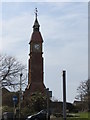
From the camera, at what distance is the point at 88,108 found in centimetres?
7325

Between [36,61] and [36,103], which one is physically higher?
[36,61]

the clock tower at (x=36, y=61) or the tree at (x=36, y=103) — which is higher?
the clock tower at (x=36, y=61)

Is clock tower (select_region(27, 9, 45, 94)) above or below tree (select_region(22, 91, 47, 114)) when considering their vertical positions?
above

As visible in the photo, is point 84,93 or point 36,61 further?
point 36,61

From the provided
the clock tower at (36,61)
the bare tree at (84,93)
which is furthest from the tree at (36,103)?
the clock tower at (36,61)

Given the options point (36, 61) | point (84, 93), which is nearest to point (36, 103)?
point (84, 93)

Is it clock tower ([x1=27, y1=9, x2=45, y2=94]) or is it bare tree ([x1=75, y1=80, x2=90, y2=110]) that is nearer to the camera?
bare tree ([x1=75, y1=80, x2=90, y2=110])

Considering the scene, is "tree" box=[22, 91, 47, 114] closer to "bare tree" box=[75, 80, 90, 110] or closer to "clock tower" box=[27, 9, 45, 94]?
"bare tree" box=[75, 80, 90, 110]

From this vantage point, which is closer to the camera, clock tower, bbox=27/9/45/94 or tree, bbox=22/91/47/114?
tree, bbox=22/91/47/114

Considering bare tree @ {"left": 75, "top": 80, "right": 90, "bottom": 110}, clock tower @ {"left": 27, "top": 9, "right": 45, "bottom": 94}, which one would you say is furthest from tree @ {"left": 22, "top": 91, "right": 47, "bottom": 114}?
clock tower @ {"left": 27, "top": 9, "right": 45, "bottom": 94}

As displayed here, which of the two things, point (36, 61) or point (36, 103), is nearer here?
point (36, 103)

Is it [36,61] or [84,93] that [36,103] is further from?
[36,61]

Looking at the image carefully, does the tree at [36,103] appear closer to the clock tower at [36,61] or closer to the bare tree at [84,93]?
the bare tree at [84,93]

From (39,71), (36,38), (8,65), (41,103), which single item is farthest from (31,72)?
(8,65)
